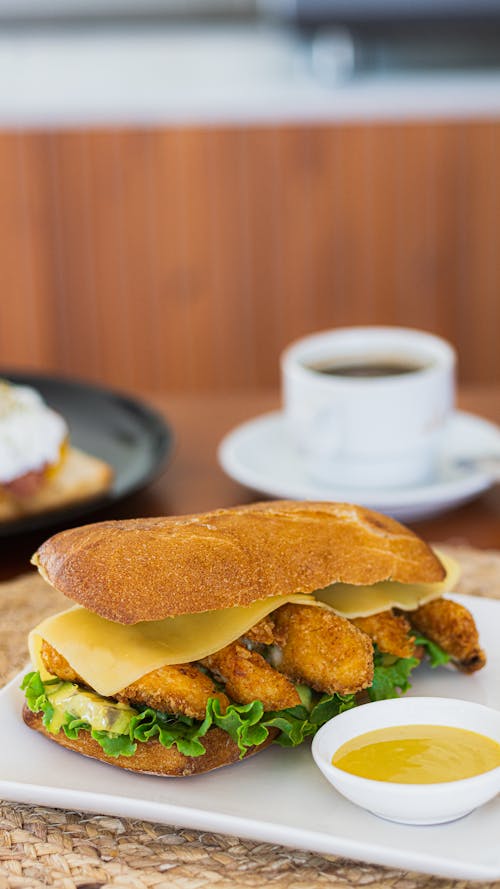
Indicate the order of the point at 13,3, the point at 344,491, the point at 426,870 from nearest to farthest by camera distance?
the point at 426,870
the point at 344,491
the point at 13,3

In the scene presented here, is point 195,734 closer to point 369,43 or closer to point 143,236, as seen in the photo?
point 143,236

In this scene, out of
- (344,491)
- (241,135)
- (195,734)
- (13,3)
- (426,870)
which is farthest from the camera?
(13,3)

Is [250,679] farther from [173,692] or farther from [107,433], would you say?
[107,433]

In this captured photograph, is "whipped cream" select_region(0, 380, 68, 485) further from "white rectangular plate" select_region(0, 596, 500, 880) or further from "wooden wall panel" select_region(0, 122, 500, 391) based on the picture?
"wooden wall panel" select_region(0, 122, 500, 391)

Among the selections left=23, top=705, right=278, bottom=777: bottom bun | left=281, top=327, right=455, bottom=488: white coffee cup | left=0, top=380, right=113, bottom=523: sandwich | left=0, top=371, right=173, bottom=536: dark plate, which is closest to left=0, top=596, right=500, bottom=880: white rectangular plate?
left=23, top=705, right=278, bottom=777: bottom bun

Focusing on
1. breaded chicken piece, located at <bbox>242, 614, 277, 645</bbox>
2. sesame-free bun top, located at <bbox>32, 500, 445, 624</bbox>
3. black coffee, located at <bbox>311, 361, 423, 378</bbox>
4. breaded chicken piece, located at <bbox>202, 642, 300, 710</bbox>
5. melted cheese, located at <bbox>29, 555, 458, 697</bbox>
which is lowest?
black coffee, located at <bbox>311, 361, 423, 378</bbox>

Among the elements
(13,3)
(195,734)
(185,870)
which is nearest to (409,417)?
(195,734)

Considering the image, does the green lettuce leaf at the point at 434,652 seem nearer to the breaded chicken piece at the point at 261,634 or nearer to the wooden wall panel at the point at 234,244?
the breaded chicken piece at the point at 261,634
